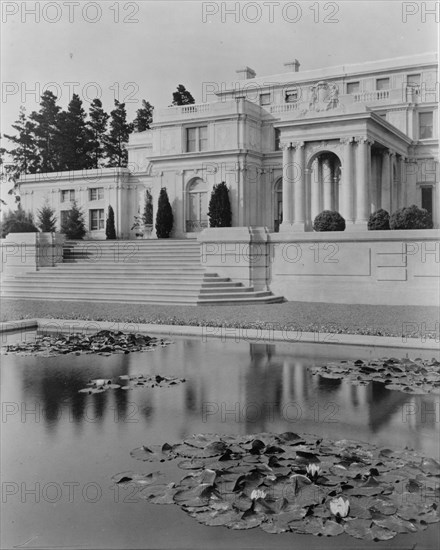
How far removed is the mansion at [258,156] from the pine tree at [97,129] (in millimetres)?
1982

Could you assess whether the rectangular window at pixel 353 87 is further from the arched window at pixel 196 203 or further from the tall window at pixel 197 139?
the arched window at pixel 196 203

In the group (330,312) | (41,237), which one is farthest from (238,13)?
(41,237)

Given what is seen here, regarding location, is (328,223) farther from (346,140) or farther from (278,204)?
(278,204)

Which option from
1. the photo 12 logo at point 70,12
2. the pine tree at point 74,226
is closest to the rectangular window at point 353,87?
the pine tree at point 74,226

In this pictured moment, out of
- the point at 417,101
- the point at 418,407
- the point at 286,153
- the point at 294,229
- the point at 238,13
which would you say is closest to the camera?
the point at 418,407

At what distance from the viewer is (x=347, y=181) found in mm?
26641

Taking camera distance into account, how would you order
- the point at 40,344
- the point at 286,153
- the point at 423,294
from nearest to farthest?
the point at 40,344 → the point at 423,294 → the point at 286,153

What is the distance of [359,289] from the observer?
58.4 feet

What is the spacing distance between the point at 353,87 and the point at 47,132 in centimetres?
1940

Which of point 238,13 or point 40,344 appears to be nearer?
point 238,13

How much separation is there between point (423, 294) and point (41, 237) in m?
14.4

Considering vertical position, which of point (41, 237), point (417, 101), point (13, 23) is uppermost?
point (417, 101)

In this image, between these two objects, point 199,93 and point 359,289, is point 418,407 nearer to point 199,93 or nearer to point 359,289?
point 359,289

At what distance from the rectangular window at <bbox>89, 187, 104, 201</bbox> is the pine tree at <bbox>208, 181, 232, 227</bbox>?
8.08 meters
